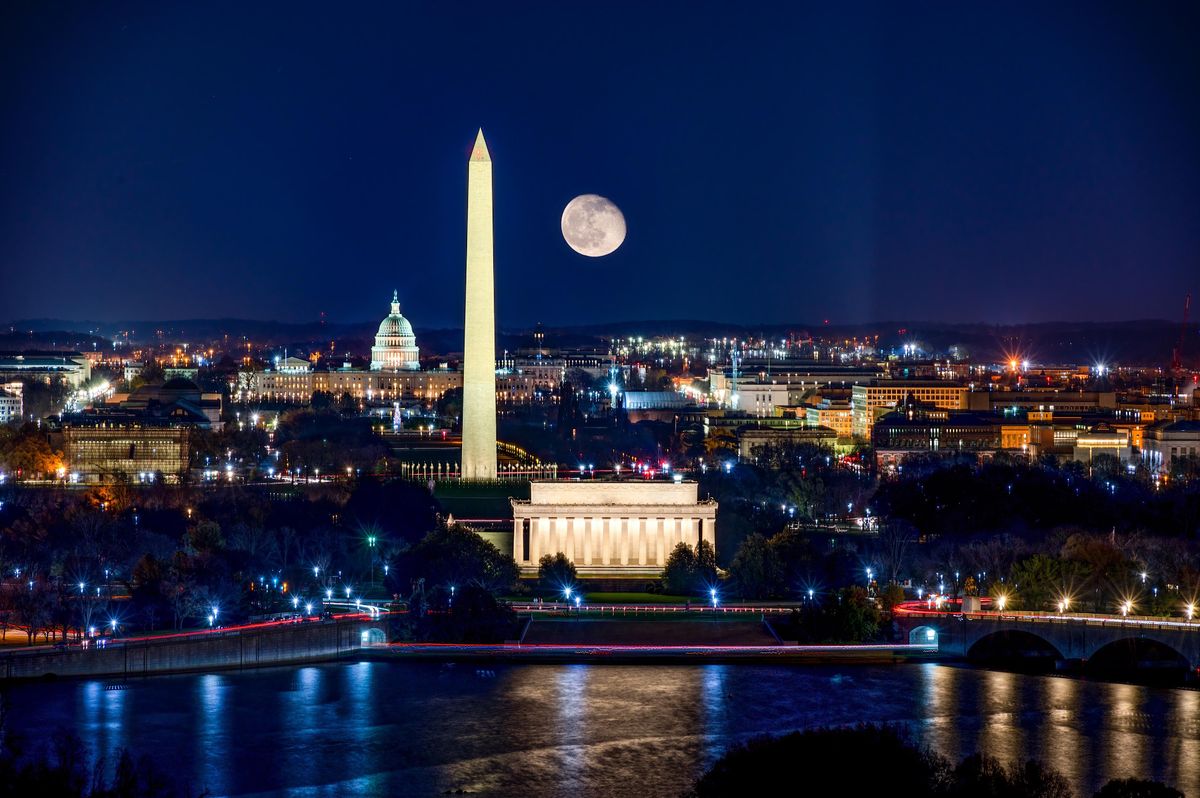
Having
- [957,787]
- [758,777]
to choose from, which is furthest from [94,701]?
[957,787]

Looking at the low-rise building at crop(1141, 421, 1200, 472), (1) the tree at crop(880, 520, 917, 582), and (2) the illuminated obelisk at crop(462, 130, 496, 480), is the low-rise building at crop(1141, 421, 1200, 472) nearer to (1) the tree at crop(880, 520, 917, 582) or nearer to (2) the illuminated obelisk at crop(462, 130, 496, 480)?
(1) the tree at crop(880, 520, 917, 582)

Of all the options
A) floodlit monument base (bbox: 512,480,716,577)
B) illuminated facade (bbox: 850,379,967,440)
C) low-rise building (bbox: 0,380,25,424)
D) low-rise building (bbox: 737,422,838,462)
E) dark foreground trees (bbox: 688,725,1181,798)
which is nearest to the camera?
dark foreground trees (bbox: 688,725,1181,798)

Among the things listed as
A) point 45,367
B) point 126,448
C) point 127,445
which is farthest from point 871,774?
point 45,367

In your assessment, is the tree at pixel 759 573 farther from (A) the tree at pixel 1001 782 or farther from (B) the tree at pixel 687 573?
(A) the tree at pixel 1001 782

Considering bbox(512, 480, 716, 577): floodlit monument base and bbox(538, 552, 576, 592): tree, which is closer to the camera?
bbox(538, 552, 576, 592): tree

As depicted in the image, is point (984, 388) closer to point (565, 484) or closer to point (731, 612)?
point (565, 484)

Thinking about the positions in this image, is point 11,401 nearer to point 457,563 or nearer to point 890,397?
point 890,397

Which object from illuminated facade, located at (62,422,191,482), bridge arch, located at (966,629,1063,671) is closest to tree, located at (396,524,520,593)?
bridge arch, located at (966,629,1063,671)
